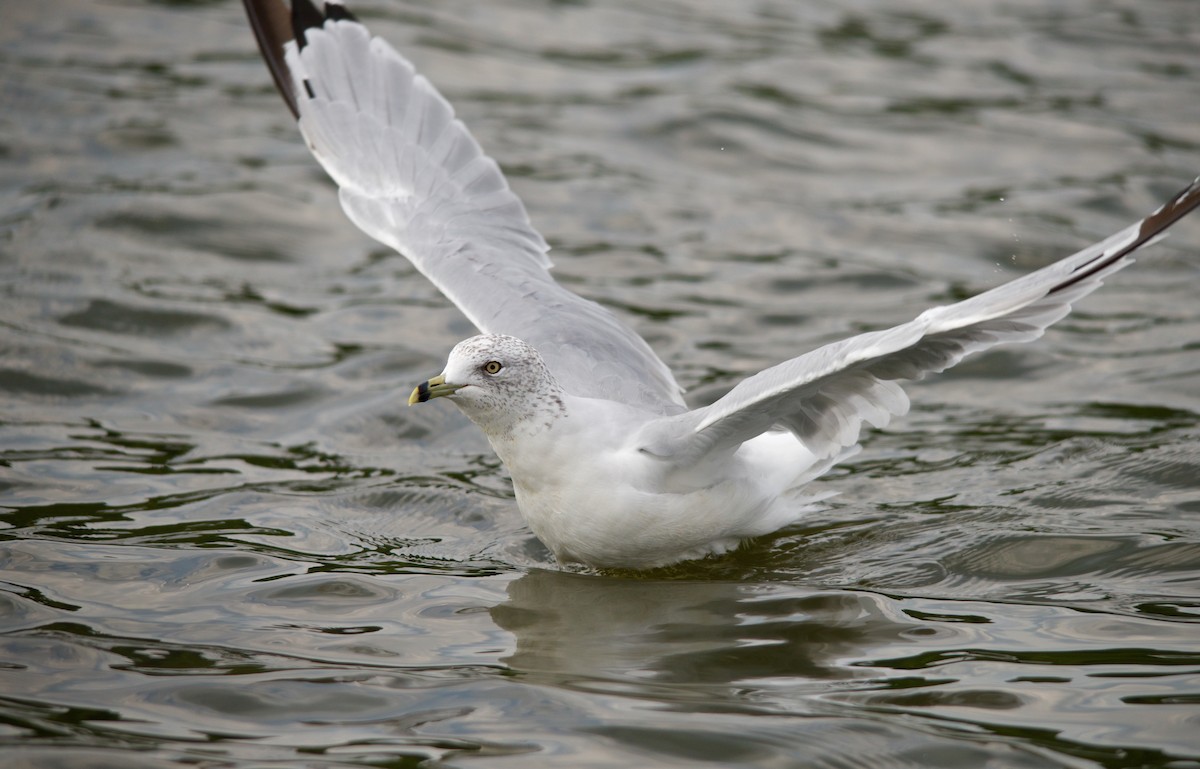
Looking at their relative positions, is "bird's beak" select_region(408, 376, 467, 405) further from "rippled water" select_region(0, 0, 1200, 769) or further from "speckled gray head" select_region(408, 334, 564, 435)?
"rippled water" select_region(0, 0, 1200, 769)

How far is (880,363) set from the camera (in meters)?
5.20

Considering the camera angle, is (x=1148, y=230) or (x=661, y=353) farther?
(x=661, y=353)

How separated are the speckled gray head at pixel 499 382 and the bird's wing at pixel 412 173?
1.12 m

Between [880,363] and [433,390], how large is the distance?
167 cm

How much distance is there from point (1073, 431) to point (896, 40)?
807 cm

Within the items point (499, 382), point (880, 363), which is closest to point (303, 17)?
point (499, 382)

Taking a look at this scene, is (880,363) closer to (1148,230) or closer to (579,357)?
(1148,230)

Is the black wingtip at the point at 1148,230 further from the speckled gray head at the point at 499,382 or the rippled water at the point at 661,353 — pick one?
the speckled gray head at the point at 499,382

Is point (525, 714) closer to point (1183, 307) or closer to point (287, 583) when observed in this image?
point (287, 583)

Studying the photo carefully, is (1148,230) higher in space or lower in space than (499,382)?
higher

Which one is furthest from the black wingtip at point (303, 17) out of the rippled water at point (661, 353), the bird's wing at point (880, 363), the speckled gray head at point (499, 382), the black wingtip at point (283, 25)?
the bird's wing at point (880, 363)

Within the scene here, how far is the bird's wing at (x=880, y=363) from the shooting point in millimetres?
4781

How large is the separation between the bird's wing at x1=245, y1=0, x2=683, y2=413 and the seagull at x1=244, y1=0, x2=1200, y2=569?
0.4 inches

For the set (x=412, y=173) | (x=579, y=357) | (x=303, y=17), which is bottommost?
(x=579, y=357)
